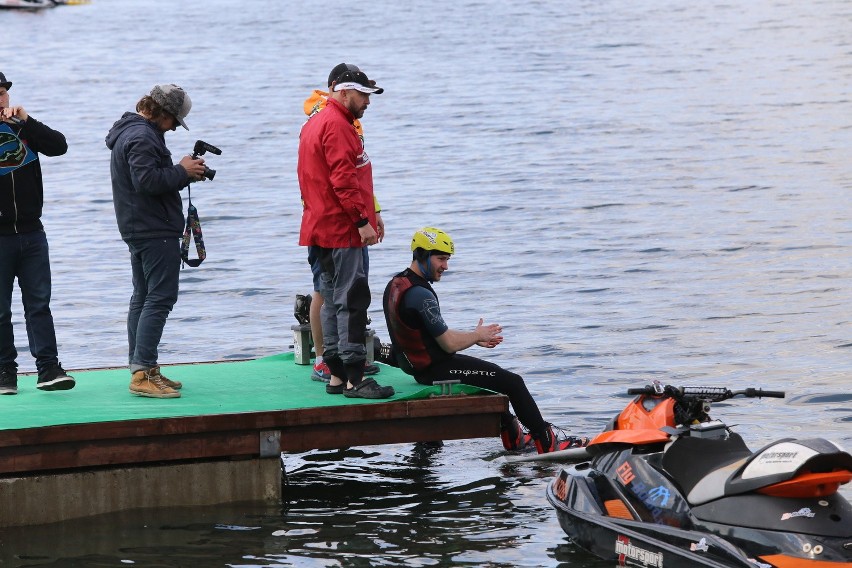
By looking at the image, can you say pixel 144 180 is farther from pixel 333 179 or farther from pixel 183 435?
pixel 183 435

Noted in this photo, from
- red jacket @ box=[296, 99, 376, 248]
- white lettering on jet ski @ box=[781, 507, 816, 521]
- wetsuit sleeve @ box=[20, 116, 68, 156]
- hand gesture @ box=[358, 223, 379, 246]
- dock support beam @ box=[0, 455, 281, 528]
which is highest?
wetsuit sleeve @ box=[20, 116, 68, 156]

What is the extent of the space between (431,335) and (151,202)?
1.98 metres

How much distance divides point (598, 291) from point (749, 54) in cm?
2706

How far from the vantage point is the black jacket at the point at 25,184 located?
8492 millimetres

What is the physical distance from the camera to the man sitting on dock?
29.7 feet

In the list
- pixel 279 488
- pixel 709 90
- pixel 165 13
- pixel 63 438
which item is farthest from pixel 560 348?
pixel 165 13

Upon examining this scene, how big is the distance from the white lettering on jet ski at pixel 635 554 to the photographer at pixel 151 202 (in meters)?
3.07

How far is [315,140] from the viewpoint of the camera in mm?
8742

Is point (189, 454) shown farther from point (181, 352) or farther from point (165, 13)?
point (165, 13)

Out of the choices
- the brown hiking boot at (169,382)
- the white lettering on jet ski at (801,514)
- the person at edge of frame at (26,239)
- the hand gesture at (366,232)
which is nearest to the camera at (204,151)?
the person at edge of frame at (26,239)

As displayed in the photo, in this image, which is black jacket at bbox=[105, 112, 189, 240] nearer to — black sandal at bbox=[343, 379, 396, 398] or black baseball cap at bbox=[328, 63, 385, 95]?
black baseball cap at bbox=[328, 63, 385, 95]

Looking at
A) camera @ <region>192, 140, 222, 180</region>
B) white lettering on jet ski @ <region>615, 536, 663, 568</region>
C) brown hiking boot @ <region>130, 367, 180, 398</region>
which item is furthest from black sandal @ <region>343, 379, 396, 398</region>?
white lettering on jet ski @ <region>615, 536, 663, 568</region>

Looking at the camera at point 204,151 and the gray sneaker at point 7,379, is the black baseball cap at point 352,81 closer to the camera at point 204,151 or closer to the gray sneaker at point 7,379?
the camera at point 204,151

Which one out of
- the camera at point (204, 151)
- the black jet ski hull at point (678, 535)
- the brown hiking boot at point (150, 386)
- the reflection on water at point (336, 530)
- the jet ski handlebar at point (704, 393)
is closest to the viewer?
the black jet ski hull at point (678, 535)
